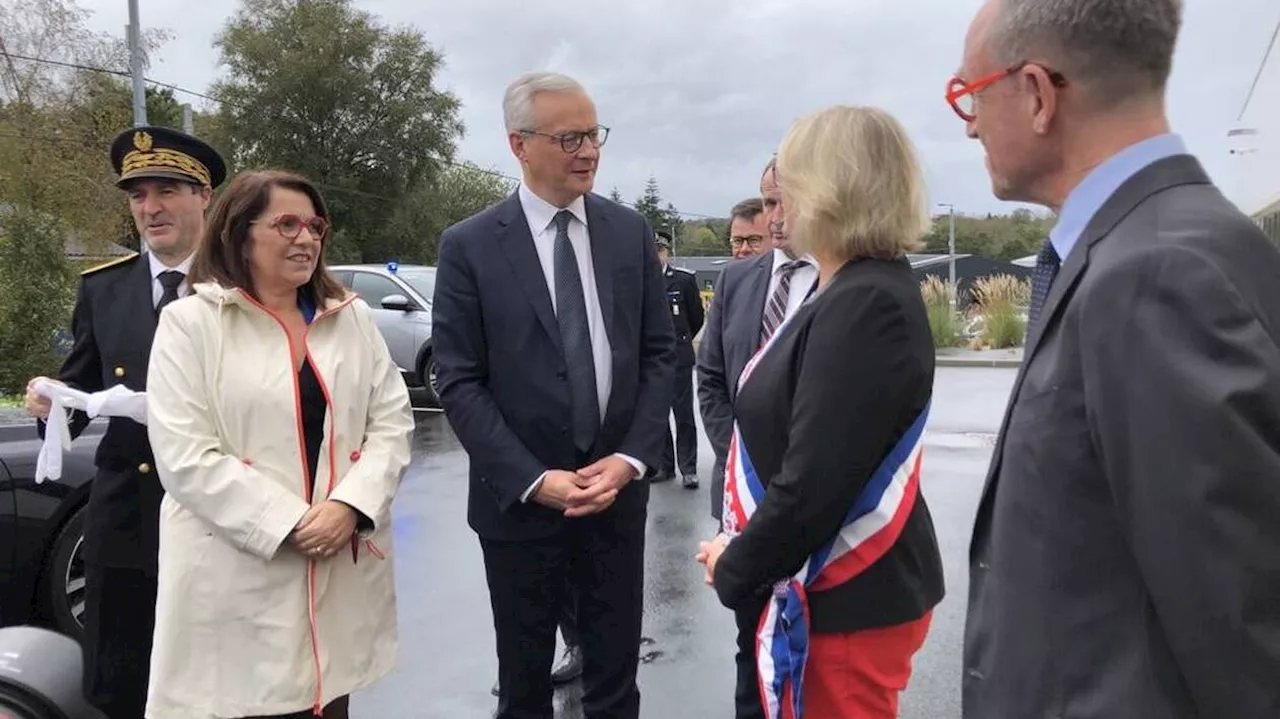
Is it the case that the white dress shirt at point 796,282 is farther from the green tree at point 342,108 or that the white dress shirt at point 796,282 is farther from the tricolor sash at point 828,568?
the green tree at point 342,108

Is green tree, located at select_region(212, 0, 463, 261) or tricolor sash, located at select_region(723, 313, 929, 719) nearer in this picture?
tricolor sash, located at select_region(723, 313, 929, 719)


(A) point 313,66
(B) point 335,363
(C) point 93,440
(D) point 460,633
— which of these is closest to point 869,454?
(B) point 335,363

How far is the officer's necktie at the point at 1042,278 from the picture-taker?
1.38 meters

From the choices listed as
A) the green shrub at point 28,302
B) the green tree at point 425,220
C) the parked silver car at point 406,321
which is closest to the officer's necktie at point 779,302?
the parked silver car at point 406,321

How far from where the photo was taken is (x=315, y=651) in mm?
2475

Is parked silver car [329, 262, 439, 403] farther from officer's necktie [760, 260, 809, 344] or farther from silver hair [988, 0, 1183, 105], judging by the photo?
silver hair [988, 0, 1183, 105]

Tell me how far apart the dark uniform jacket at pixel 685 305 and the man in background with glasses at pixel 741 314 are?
4132 mm

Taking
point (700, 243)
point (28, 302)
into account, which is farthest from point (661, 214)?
point (28, 302)

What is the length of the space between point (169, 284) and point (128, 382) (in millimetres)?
313

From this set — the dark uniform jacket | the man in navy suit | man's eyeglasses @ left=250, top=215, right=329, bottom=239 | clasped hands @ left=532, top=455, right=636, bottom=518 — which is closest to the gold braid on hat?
man's eyeglasses @ left=250, top=215, right=329, bottom=239

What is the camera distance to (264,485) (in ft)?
7.89

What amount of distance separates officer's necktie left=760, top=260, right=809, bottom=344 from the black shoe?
160cm

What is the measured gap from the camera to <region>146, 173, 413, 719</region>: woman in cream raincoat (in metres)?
2.39

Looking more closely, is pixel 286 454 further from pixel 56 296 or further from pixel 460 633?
pixel 56 296
